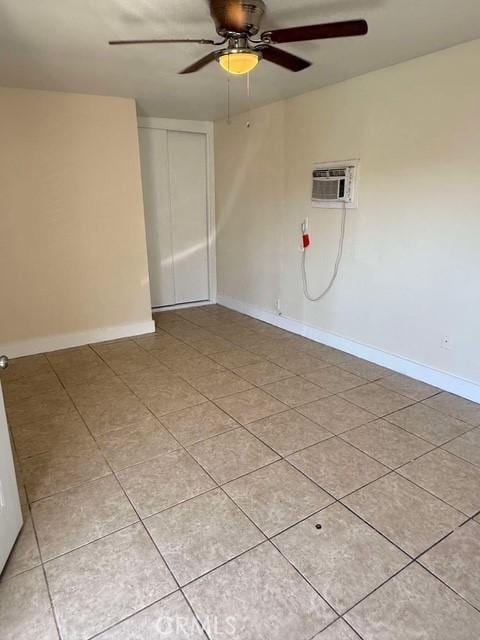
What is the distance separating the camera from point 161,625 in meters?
1.38

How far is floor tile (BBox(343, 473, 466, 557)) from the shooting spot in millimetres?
1737

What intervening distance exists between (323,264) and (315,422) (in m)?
1.78

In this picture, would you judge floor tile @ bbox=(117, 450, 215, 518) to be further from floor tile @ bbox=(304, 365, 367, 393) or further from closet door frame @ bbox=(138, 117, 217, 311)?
closet door frame @ bbox=(138, 117, 217, 311)

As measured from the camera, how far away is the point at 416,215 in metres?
3.04

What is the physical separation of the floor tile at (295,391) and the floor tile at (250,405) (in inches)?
2.9

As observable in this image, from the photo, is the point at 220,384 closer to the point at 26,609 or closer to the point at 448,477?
the point at 448,477

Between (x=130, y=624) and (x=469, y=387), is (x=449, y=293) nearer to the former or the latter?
(x=469, y=387)

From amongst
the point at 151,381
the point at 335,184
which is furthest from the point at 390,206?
the point at 151,381

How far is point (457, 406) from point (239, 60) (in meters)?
2.55

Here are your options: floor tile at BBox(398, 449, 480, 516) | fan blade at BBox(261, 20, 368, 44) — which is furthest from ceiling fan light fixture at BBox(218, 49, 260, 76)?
floor tile at BBox(398, 449, 480, 516)

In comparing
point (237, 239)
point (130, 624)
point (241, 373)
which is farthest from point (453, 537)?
point (237, 239)

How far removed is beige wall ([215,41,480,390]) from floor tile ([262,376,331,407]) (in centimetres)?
82

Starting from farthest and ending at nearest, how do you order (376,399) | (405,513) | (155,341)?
(155,341) → (376,399) → (405,513)

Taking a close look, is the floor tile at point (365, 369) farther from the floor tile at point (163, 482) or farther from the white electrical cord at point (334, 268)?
the floor tile at point (163, 482)
